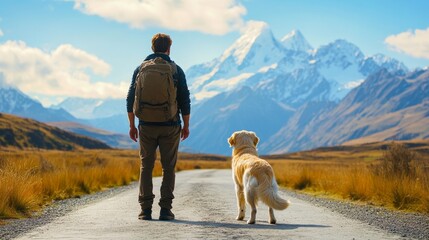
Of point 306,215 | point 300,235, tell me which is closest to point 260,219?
point 306,215

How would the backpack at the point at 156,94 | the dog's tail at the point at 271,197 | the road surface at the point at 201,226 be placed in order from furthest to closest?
the backpack at the point at 156,94 → the dog's tail at the point at 271,197 → the road surface at the point at 201,226

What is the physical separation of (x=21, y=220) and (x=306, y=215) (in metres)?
Result: 4.96

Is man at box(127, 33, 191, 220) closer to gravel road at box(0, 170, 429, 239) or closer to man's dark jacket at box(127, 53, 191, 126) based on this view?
man's dark jacket at box(127, 53, 191, 126)

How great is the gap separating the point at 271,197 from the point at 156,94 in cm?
230

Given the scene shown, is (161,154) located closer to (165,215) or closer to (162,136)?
(162,136)

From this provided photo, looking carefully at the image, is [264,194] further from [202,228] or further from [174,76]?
[174,76]

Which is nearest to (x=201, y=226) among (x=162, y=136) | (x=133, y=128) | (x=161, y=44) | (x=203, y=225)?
(x=203, y=225)

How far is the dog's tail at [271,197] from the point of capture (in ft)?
27.5

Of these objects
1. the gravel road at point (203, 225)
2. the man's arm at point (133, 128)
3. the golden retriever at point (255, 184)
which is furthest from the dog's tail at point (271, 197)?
the man's arm at point (133, 128)

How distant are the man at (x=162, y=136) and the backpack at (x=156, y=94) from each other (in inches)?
4.6

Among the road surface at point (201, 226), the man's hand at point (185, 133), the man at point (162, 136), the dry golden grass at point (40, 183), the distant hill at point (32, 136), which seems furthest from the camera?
the distant hill at point (32, 136)

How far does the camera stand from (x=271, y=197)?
8.41m

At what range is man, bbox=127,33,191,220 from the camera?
30.0ft

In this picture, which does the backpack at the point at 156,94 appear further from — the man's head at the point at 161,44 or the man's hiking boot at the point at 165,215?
the man's hiking boot at the point at 165,215
